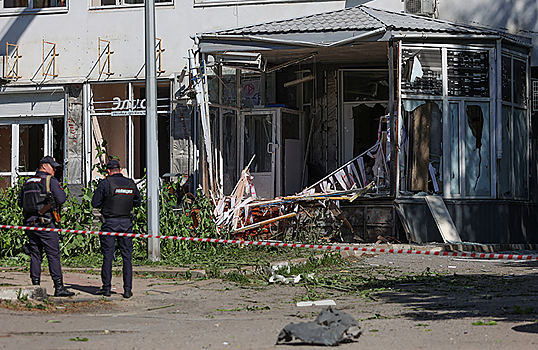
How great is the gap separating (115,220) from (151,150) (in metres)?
3.56

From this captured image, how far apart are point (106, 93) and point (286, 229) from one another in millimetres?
6703

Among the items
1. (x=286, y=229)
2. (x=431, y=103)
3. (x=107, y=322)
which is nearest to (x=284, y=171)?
(x=286, y=229)

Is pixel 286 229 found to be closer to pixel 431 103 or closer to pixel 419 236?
pixel 419 236

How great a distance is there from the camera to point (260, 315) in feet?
25.5

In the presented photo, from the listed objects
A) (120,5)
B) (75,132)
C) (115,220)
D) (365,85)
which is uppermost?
(120,5)

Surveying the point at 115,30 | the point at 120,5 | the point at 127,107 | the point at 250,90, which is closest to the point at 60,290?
the point at 250,90

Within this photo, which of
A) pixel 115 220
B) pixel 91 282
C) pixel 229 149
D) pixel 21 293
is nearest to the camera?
pixel 21 293

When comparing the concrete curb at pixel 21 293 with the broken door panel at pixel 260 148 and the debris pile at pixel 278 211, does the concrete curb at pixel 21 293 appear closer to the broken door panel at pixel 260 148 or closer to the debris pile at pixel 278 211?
the debris pile at pixel 278 211

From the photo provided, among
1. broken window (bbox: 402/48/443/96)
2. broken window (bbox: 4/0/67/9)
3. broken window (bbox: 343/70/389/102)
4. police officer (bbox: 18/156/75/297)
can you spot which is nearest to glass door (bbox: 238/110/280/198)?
broken window (bbox: 343/70/389/102)

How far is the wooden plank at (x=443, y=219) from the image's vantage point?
14680 mm

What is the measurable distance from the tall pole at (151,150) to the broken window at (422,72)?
215 inches

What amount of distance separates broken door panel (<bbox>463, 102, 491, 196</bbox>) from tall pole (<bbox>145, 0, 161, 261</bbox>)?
22.1 ft

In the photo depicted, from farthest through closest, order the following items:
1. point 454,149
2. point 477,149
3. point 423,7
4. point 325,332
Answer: point 423,7 → point 477,149 → point 454,149 → point 325,332

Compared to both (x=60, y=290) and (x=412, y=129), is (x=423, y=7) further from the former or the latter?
(x=60, y=290)
